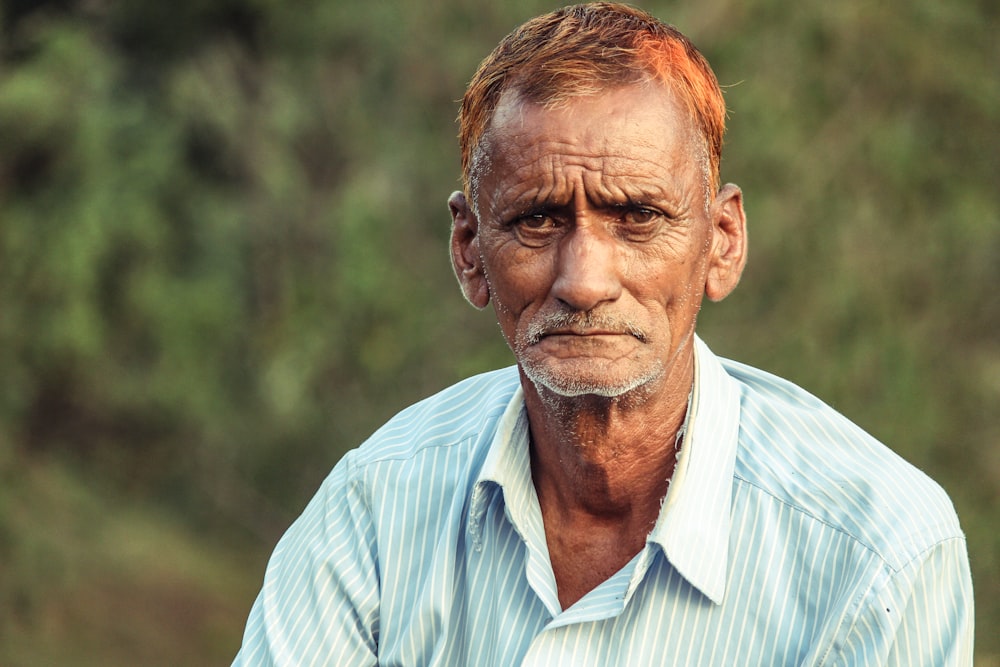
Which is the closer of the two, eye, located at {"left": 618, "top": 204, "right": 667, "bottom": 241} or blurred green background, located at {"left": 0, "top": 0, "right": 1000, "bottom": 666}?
eye, located at {"left": 618, "top": 204, "right": 667, "bottom": 241}

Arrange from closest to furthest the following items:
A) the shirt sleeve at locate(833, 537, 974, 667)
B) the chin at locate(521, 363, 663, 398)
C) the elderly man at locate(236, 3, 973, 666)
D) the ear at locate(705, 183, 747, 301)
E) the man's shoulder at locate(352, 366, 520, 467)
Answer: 1. the shirt sleeve at locate(833, 537, 974, 667)
2. the elderly man at locate(236, 3, 973, 666)
3. the chin at locate(521, 363, 663, 398)
4. the ear at locate(705, 183, 747, 301)
5. the man's shoulder at locate(352, 366, 520, 467)

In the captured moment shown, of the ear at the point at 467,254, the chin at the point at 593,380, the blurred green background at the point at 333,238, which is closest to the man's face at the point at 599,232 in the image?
the chin at the point at 593,380

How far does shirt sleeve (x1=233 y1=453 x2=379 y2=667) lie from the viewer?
2084 mm

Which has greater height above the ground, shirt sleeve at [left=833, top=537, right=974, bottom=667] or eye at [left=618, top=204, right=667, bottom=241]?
eye at [left=618, top=204, right=667, bottom=241]

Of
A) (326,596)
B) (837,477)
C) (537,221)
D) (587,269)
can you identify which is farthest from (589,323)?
(326,596)

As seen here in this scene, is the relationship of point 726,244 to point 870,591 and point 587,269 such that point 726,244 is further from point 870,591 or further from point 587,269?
point 870,591

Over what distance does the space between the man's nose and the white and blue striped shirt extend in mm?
242

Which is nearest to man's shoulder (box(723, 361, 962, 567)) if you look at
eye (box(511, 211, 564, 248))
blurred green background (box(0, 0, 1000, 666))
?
eye (box(511, 211, 564, 248))

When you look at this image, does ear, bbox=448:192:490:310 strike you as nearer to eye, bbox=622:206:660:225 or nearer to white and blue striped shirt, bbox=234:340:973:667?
white and blue striped shirt, bbox=234:340:973:667

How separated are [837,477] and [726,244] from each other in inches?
17.1

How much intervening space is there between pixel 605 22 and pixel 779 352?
2859 millimetres

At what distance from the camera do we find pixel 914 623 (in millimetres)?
1692


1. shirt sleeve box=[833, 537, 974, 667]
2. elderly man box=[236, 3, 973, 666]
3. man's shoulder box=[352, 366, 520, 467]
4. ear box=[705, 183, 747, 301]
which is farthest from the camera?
man's shoulder box=[352, 366, 520, 467]

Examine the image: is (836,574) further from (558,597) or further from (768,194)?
(768,194)
